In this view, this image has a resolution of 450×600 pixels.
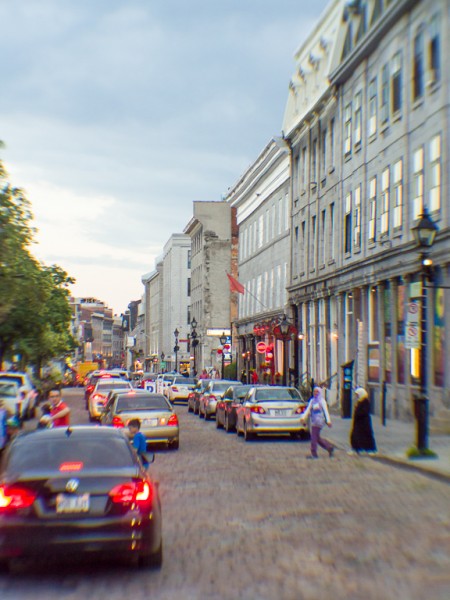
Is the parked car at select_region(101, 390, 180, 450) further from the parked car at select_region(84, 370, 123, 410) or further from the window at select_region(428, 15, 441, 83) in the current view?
the parked car at select_region(84, 370, 123, 410)

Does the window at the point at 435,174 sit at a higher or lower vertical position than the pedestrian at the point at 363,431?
higher

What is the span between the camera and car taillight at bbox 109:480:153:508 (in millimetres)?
9125

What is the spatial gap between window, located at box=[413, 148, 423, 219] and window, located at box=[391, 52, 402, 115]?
303 centimetres

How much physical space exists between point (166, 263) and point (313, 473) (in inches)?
5263

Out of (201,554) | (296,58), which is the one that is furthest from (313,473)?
(296,58)

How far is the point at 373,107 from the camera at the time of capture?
38406mm

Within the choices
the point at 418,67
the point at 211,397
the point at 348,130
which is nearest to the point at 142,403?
the point at 211,397

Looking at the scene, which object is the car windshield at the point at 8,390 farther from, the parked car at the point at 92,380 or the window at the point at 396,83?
the window at the point at 396,83

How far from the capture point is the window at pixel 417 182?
3195cm

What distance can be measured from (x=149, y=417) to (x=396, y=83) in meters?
17.2

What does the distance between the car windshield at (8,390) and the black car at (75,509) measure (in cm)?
2676

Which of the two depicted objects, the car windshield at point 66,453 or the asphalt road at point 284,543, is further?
the car windshield at point 66,453


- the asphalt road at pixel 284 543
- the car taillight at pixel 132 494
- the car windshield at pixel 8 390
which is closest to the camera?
the asphalt road at pixel 284 543

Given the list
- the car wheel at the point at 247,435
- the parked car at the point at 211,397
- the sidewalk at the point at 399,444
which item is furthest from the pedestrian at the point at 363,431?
the parked car at the point at 211,397
